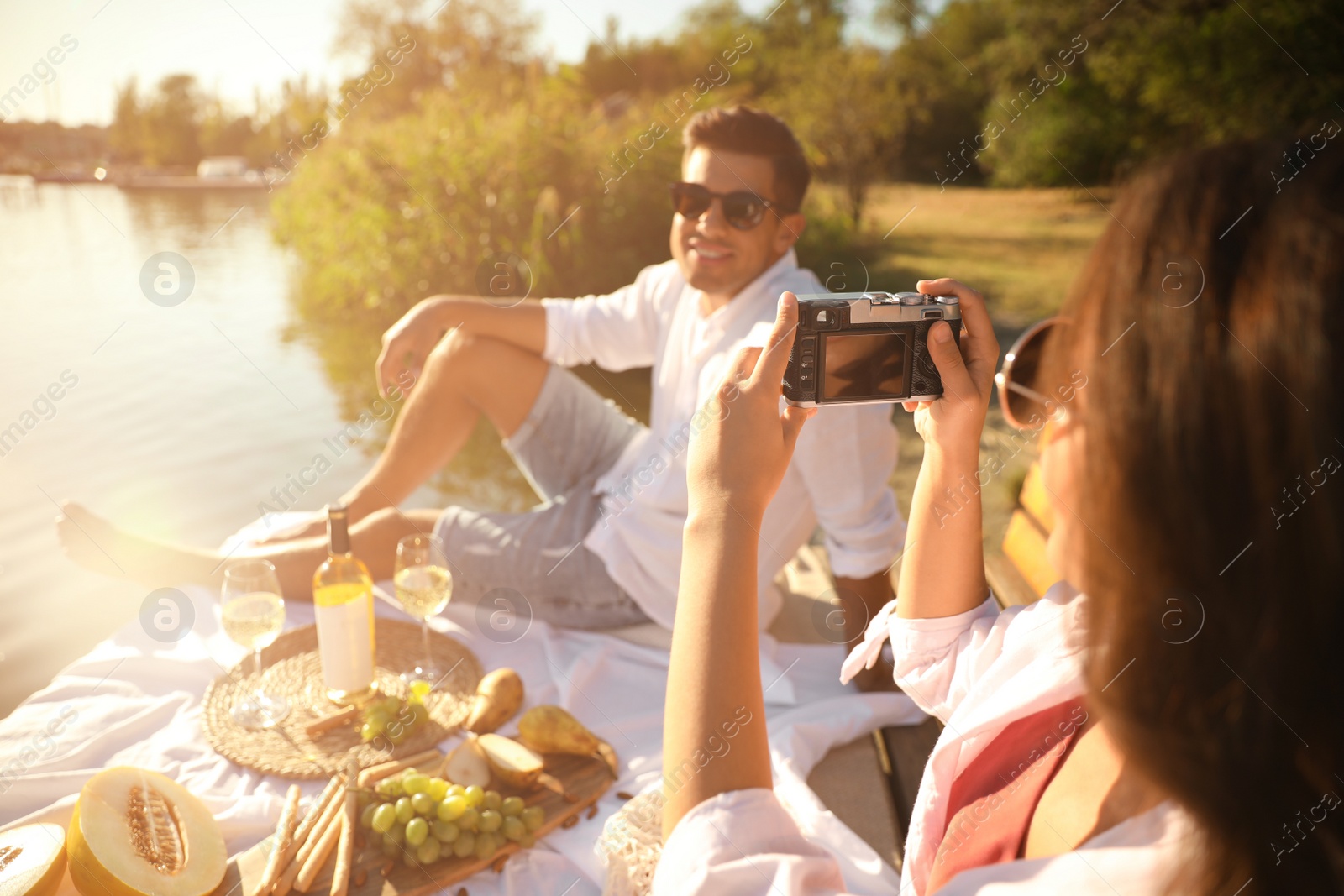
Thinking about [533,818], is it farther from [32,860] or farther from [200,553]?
[200,553]

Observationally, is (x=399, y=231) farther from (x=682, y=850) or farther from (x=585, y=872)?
(x=682, y=850)

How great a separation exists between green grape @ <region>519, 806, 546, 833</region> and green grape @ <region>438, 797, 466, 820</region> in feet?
0.47

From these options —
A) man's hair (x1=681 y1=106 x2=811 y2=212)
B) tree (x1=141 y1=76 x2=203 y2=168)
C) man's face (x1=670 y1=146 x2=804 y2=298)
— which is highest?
tree (x1=141 y1=76 x2=203 y2=168)

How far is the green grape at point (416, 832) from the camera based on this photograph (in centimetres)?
162

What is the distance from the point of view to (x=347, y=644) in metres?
1.97

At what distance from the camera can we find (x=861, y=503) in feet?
7.49

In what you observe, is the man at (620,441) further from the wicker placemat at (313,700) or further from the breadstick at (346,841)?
the breadstick at (346,841)

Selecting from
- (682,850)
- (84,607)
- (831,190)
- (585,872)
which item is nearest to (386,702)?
(585,872)

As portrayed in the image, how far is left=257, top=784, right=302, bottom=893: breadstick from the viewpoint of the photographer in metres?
1.52

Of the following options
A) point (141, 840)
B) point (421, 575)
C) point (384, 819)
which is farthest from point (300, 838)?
point (421, 575)

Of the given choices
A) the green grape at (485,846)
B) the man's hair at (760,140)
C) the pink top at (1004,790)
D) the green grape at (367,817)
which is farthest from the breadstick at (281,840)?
the man's hair at (760,140)

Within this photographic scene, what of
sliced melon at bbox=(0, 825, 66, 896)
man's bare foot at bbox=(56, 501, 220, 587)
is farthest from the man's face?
sliced melon at bbox=(0, 825, 66, 896)

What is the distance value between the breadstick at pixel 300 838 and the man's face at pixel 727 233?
1707mm

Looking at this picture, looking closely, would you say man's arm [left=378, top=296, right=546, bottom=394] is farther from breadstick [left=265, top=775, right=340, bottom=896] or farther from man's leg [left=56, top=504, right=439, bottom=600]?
breadstick [left=265, top=775, right=340, bottom=896]
